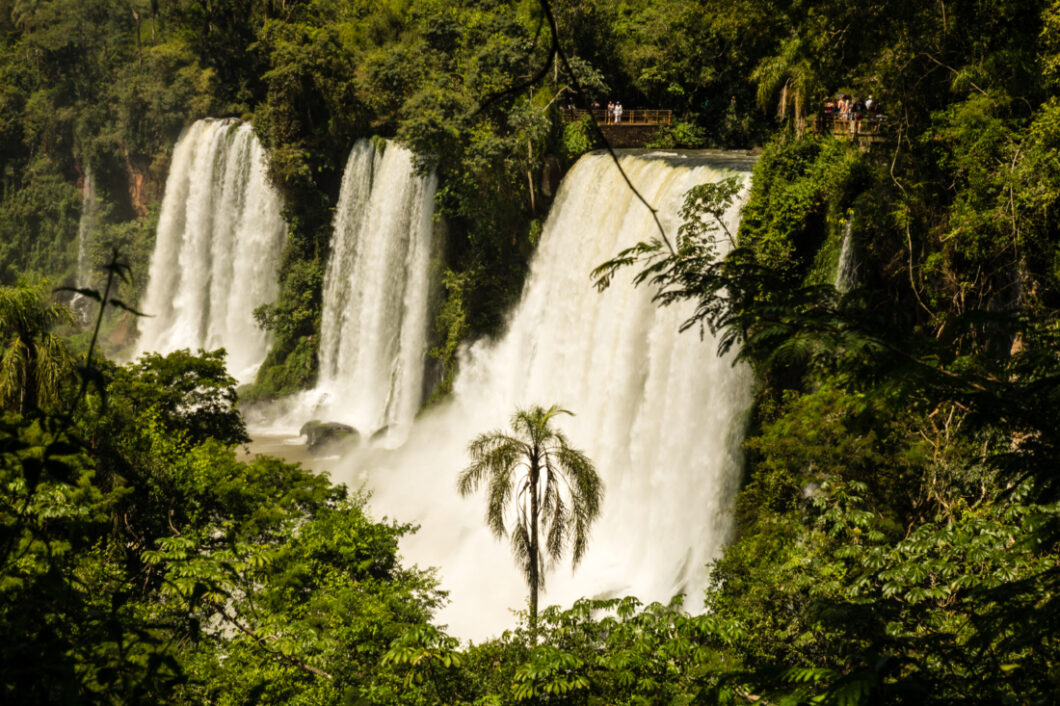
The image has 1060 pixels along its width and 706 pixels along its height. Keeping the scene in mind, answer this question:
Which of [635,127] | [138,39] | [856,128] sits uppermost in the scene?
[138,39]

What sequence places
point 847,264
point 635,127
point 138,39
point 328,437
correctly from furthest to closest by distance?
point 138,39 < point 328,437 < point 635,127 < point 847,264

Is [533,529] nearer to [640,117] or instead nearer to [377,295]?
[377,295]

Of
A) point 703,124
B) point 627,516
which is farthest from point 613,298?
point 703,124

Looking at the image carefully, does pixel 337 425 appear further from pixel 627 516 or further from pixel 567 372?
pixel 627 516

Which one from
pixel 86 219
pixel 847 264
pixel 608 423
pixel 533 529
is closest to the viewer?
pixel 533 529

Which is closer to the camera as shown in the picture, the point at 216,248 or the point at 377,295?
the point at 377,295

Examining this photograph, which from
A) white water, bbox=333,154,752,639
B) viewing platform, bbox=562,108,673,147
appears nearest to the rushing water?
white water, bbox=333,154,752,639

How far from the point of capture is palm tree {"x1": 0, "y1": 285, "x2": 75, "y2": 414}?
1245 centimetres

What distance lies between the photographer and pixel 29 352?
504 inches

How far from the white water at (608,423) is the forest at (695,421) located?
0.89 meters

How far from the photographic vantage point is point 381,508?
71.6ft

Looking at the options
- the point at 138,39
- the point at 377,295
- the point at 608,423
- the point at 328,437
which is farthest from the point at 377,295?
the point at 138,39

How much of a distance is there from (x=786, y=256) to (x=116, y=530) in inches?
447

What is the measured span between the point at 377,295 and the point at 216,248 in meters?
11.8
